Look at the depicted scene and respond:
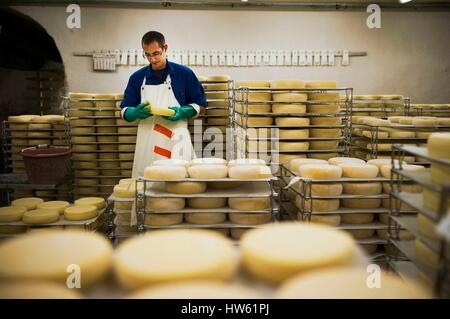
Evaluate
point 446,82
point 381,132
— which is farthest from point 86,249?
point 446,82

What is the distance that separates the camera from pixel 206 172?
6.44 feet

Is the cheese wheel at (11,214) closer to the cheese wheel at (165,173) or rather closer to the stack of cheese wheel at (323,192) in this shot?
the cheese wheel at (165,173)

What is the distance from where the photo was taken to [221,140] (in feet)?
13.0

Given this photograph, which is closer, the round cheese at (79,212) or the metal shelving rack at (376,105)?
the round cheese at (79,212)

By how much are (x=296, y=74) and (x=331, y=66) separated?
542 millimetres

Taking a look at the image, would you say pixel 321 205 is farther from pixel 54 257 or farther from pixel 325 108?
pixel 54 257

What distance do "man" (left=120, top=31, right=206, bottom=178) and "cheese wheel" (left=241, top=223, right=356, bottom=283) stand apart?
7.28 ft

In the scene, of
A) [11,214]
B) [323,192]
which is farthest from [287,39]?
[11,214]

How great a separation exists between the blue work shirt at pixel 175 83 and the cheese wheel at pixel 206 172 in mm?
1249

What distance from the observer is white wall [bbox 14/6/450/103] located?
5.60m

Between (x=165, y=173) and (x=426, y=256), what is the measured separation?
121cm

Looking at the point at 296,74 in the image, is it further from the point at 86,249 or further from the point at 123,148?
the point at 86,249

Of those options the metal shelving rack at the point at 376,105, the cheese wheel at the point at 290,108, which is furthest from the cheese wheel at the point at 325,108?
the metal shelving rack at the point at 376,105

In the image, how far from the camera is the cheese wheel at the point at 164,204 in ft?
6.35
